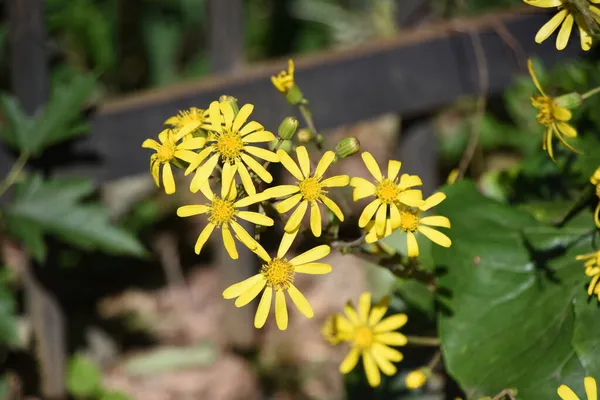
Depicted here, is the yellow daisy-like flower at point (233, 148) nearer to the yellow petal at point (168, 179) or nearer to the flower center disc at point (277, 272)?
the yellow petal at point (168, 179)

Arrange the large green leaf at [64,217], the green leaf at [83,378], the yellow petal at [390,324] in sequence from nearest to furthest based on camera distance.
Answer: the yellow petal at [390,324] < the large green leaf at [64,217] < the green leaf at [83,378]

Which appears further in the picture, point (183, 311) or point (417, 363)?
point (183, 311)

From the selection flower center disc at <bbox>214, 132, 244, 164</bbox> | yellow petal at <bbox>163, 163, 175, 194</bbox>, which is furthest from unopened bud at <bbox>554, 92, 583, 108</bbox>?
yellow petal at <bbox>163, 163, 175, 194</bbox>

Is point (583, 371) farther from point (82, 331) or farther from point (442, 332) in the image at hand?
point (82, 331)

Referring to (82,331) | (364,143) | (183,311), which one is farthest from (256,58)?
(82,331)

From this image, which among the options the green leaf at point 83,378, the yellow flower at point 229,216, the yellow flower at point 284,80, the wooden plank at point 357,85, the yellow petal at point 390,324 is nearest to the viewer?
the yellow flower at point 229,216

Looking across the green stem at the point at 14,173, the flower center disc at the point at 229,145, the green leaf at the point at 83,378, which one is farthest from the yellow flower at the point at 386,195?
the green leaf at the point at 83,378
